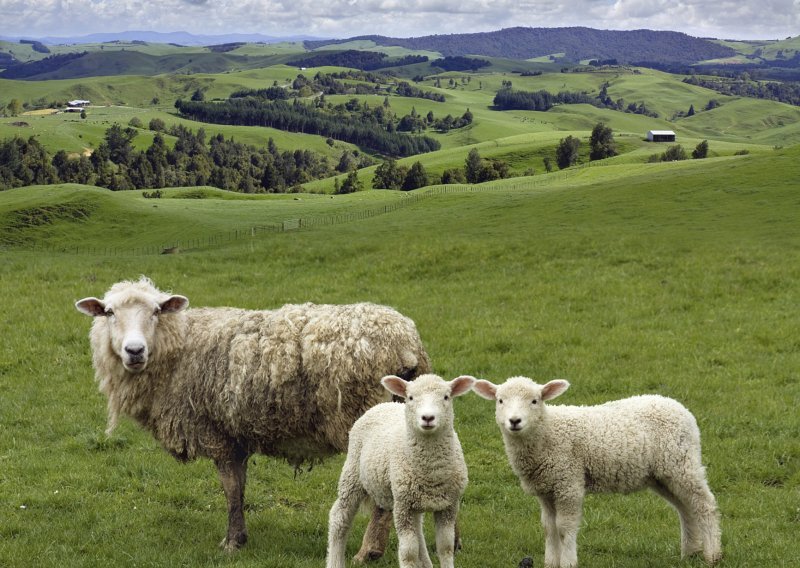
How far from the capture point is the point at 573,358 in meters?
18.9

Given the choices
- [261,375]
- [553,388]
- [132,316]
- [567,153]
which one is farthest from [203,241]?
[567,153]

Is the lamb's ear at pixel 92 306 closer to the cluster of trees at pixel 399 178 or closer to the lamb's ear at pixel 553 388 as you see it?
the lamb's ear at pixel 553 388

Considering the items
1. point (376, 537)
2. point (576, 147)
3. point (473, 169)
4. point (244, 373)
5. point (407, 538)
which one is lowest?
point (473, 169)

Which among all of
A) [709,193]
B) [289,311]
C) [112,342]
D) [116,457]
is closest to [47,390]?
[116,457]

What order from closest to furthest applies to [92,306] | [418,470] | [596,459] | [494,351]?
[418,470]
[596,459]
[92,306]
[494,351]

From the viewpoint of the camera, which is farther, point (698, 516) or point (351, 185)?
point (351, 185)

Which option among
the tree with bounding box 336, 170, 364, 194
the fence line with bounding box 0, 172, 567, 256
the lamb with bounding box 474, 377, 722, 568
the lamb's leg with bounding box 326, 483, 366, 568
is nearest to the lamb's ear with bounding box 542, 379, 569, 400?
the lamb with bounding box 474, 377, 722, 568

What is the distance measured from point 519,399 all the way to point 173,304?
5152mm

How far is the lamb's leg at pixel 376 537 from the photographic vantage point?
933 cm

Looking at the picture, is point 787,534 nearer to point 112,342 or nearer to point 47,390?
point 112,342

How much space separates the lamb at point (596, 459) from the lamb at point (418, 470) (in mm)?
891

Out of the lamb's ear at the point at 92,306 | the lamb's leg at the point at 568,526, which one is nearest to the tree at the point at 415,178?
the lamb's ear at the point at 92,306

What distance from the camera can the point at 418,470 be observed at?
7.99m

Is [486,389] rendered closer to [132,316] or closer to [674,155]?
[132,316]
